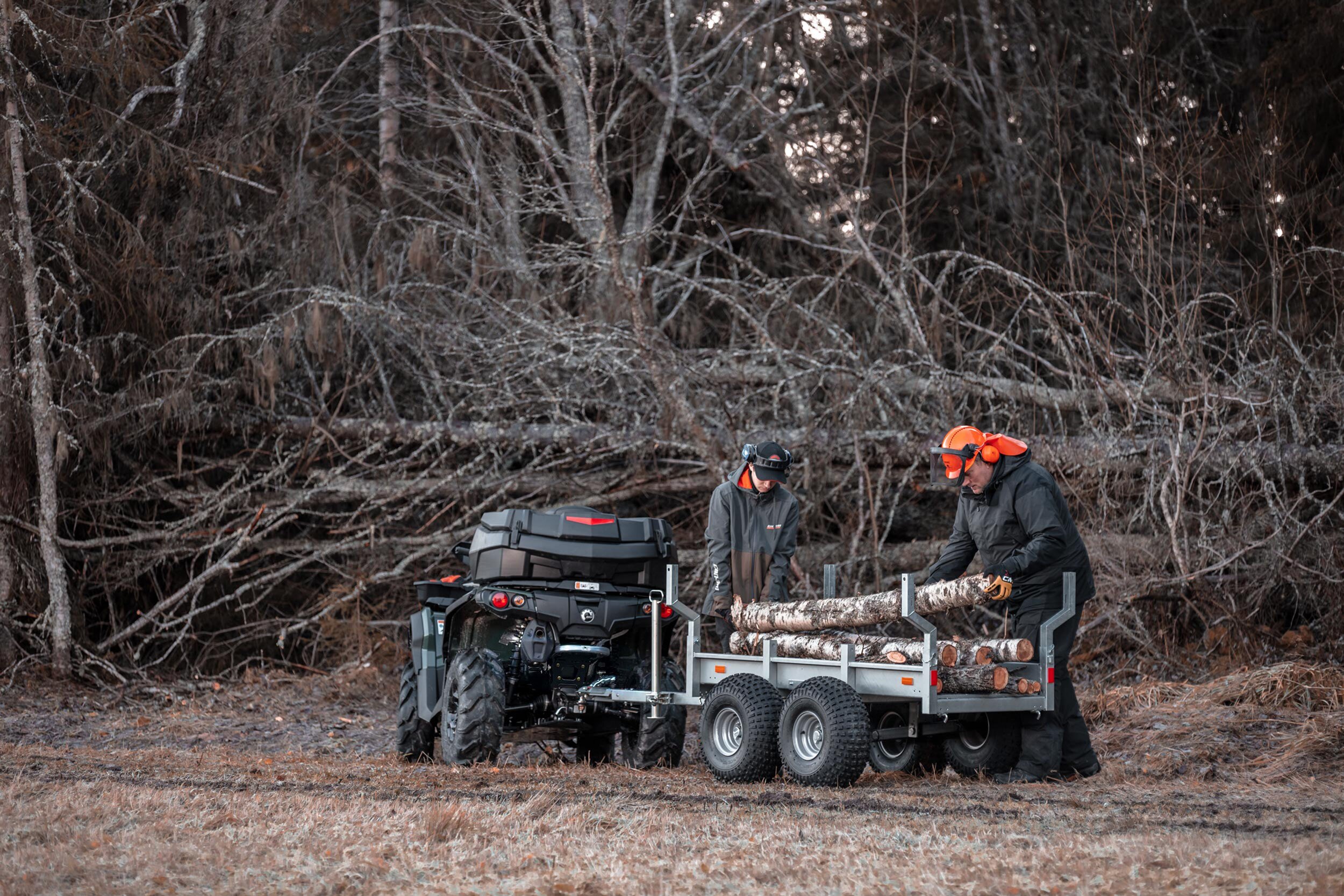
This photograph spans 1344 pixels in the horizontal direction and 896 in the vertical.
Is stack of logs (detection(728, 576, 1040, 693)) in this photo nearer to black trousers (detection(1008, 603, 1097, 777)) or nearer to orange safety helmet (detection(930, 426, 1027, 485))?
black trousers (detection(1008, 603, 1097, 777))

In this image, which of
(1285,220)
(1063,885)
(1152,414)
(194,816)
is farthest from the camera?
(1285,220)

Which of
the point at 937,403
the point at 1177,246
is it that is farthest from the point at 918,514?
the point at 1177,246

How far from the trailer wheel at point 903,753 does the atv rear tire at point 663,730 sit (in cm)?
114

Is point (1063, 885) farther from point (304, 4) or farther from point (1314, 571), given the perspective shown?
point (304, 4)

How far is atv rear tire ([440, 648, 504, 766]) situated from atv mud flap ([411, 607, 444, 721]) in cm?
44

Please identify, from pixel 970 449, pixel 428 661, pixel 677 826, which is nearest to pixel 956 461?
pixel 970 449

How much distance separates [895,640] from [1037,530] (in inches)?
38.2

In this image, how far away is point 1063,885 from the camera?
449 centimetres

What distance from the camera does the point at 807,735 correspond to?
7.16 meters

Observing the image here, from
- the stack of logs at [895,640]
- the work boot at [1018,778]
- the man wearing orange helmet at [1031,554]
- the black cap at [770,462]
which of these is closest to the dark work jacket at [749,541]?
the black cap at [770,462]

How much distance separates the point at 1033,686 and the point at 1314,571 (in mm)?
4953

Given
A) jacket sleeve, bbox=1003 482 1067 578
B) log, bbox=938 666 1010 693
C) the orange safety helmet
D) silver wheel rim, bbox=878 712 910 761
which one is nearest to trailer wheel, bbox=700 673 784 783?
silver wheel rim, bbox=878 712 910 761

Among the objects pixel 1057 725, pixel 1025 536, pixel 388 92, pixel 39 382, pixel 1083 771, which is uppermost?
pixel 388 92

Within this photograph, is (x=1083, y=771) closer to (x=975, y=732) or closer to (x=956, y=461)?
(x=975, y=732)
